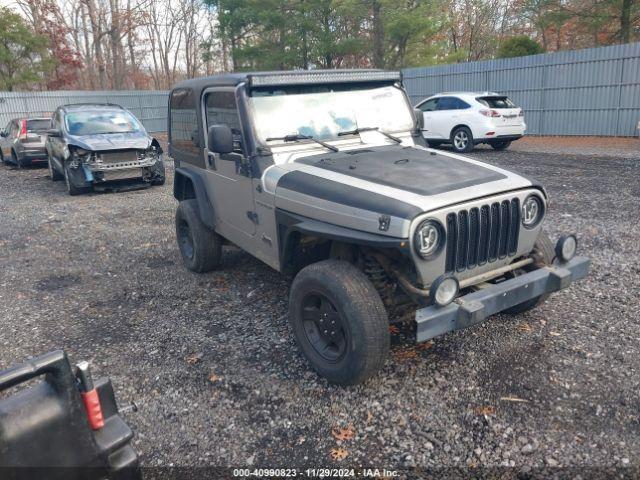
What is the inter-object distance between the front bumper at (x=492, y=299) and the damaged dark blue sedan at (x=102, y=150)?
8833 mm

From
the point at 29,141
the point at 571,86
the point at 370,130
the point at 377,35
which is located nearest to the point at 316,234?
the point at 370,130

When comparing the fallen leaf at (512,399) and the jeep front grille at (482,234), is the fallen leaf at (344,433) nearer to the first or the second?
the fallen leaf at (512,399)

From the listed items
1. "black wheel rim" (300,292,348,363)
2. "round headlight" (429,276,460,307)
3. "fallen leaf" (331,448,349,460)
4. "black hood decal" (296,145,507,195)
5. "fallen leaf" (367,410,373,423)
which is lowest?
"fallen leaf" (331,448,349,460)

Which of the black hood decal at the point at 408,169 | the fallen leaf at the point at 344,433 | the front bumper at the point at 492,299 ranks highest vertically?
the black hood decal at the point at 408,169

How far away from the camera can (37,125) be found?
14750 mm

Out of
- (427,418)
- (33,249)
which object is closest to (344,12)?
(33,249)

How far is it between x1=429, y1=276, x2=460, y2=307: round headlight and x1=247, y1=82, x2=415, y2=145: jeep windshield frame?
6.18 ft

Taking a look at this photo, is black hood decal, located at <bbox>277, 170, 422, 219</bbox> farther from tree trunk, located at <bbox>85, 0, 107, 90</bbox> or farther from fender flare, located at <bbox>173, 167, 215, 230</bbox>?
tree trunk, located at <bbox>85, 0, 107, 90</bbox>

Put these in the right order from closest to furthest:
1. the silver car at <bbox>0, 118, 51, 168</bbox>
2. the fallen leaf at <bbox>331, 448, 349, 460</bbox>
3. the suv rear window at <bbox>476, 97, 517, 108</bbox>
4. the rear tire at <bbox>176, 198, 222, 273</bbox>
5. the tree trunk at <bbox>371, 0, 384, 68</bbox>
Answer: the fallen leaf at <bbox>331, 448, 349, 460</bbox>
the rear tire at <bbox>176, 198, 222, 273</bbox>
the suv rear window at <bbox>476, 97, 517, 108</bbox>
the silver car at <bbox>0, 118, 51, 168</bbox>
the tree trunk at <bbox>371, 0, 384, 68</bbox>

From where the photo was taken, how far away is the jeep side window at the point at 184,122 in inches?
208

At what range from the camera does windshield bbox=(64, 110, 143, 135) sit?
10891mm

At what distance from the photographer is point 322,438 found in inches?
119

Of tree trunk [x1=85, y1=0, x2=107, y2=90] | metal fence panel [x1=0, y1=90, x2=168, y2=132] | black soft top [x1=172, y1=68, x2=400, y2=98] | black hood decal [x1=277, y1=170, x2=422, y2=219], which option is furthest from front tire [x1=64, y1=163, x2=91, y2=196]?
tree trunk [x1=85, y1=0, x2=107, y2=90]

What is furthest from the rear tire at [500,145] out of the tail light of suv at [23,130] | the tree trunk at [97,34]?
the tree trunk at [97,34]
